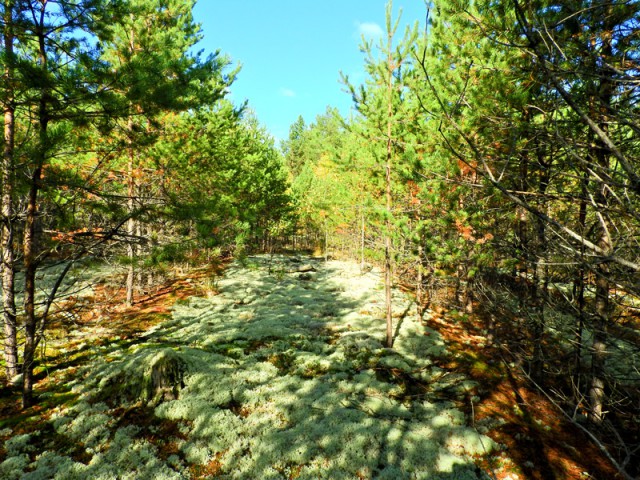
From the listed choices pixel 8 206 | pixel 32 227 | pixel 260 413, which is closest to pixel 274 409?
pixel 260 413

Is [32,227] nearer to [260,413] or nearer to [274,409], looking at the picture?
[260,413]

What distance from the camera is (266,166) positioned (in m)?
26.4

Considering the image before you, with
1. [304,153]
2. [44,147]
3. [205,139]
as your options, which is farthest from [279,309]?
[304,153]

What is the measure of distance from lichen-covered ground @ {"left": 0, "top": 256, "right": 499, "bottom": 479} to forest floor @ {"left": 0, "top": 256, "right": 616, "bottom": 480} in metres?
0.03

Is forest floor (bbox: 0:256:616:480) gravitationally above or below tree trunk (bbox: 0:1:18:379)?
below

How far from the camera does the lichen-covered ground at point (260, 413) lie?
19.6 ft

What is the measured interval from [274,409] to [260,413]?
34 cm

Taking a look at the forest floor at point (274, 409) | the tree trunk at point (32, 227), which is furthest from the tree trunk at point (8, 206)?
the forest floor at point (274, 409)

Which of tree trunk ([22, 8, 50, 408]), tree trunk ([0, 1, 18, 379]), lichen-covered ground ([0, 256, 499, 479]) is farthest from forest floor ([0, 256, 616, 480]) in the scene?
tree trunk ([0, 1, 18, 379])

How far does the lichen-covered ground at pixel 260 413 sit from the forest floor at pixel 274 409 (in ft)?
0.10

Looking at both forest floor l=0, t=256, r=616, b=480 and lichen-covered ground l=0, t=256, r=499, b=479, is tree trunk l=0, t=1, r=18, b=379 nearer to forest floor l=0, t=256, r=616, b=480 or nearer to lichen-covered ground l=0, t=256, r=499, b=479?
forest floor l=0, t=256, r=616, b=480

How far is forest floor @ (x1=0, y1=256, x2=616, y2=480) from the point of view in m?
6.05

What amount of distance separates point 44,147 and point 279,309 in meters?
10.8

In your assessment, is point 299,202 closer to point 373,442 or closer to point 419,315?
point 419,315
